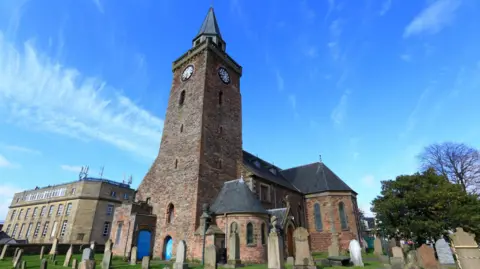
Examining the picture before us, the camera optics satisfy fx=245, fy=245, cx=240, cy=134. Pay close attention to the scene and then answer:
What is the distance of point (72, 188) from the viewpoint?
141ft

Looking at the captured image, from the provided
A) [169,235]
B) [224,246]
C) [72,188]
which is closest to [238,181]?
[224,246]

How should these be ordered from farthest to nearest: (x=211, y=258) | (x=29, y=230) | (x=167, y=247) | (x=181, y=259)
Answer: (x=29, y=230) < (x=167, y=247) < (x=181, y=259) < (x=211, y=258)

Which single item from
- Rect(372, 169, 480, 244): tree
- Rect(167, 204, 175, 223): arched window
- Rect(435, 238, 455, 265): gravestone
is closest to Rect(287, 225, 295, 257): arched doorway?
Answer: Rect(372, 169, 480, 244): tree

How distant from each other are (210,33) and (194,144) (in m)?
16.2

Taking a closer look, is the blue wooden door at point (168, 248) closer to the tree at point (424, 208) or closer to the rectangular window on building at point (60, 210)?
the tree at point (424, 208)

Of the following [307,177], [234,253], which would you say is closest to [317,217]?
[307,177]

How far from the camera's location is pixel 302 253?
37.6ft

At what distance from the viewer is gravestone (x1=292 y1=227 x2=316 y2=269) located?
36.7 feet

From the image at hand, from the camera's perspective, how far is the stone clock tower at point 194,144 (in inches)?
773

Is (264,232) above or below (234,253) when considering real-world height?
above

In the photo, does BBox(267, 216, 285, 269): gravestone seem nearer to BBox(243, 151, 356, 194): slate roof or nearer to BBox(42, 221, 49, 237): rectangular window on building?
BBox(243, 151, 356, 194): slate roof

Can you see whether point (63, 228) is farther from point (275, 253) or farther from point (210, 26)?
point (275, 253)

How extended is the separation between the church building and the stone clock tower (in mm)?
81

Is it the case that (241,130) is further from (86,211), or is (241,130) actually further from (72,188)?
(72,188)
